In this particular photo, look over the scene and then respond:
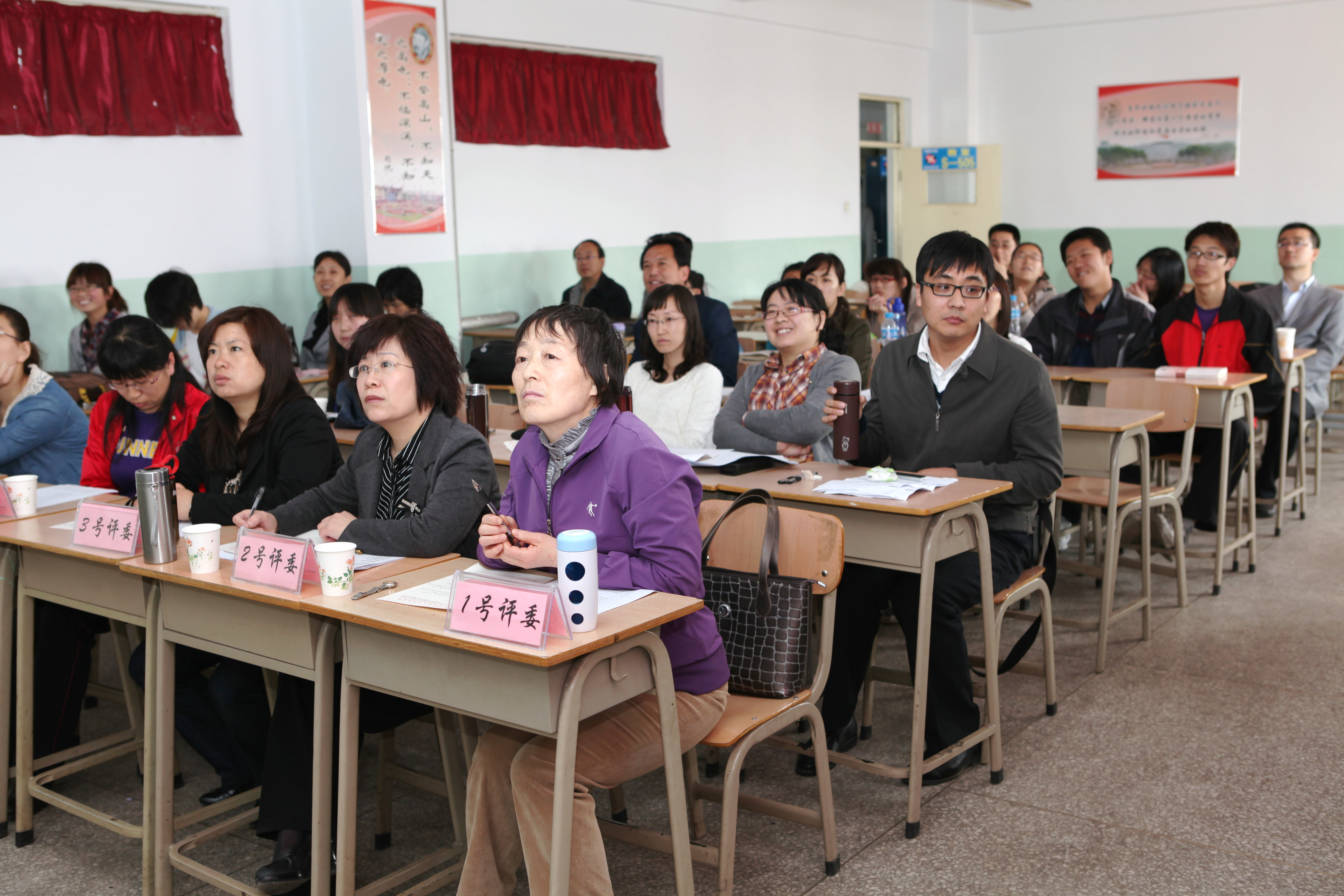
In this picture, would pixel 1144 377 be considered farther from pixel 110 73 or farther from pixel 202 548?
pixel 110 73

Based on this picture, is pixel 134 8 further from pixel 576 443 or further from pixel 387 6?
pixel 576 443

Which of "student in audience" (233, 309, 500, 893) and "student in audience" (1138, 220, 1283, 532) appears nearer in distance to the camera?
"student in audience" (233, 309, 500, 893)

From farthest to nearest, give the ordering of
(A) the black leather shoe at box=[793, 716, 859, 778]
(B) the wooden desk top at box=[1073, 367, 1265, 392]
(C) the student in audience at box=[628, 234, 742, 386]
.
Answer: (C) the student in audience at box=[628, 234, 742, 386], (B) the wooden desk top at box=[1073, 367, 1265, 392], (A) the black leather shoe at box=[793, 716, 859, 778]

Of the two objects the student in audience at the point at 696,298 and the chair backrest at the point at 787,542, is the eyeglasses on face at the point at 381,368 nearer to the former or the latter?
the chair backrest at the point at 787,542

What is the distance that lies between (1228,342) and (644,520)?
11.9ft

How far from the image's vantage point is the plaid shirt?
11.1 feet

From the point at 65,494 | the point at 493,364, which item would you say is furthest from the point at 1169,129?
the point at 65,494

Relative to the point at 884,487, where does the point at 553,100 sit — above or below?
above

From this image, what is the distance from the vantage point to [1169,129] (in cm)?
1022

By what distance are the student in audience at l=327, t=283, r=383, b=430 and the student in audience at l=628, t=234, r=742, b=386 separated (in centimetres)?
101

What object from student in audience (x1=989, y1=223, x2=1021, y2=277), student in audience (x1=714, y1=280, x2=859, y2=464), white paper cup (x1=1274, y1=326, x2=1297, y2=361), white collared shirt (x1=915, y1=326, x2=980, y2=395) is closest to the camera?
white collared shirt (x1=915, y1=326, x2=980, y2=395)

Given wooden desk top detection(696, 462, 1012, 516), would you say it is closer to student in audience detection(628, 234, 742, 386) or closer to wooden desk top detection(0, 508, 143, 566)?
wooden desk top detection(0, 508, 143, 566)

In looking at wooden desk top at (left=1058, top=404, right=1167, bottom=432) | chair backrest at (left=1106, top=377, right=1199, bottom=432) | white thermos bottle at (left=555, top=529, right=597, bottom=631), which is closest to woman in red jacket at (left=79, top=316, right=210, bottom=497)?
white thermos bottle at (left=555, top=529, right=597, bottom=631)

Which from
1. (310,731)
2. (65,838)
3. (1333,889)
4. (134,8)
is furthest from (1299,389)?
(134,8)
